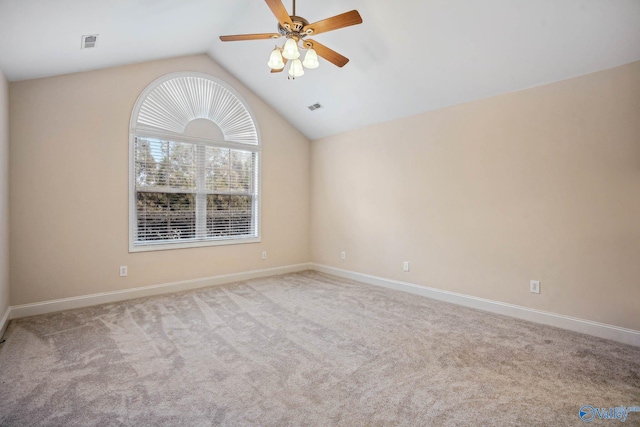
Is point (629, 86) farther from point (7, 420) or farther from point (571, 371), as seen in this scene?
point (7, 420)

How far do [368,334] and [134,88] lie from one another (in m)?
4.06

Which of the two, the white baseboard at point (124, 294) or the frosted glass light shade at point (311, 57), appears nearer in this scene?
the frosted glass light shade at point (311, 57)

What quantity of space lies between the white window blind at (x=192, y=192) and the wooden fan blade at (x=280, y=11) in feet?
8.88

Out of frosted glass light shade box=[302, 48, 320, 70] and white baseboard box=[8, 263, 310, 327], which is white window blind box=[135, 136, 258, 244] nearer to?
white baseboard box=[8, 263, 310, 327]

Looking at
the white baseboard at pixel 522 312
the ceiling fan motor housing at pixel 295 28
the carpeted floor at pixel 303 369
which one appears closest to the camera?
the carpeted floor at pixel 303 369

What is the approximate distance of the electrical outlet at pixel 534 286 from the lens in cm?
322

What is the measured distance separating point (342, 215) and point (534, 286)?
112 inches

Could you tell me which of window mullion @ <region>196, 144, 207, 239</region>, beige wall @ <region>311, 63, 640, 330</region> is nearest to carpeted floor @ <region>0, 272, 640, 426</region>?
beige wall @ <region>311, 63, 640, 330</region>

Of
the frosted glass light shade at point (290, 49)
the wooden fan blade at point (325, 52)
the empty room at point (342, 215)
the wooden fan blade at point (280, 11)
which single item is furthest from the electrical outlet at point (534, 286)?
the wooden fan blade at point (280, 11)

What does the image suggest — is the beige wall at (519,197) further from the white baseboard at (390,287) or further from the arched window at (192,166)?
the arched window at (192,166)

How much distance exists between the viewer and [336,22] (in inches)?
91.2

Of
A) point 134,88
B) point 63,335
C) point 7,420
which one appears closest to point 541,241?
point 7,420

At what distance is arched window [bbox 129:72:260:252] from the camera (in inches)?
162

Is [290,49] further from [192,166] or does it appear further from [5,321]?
[5,321]
